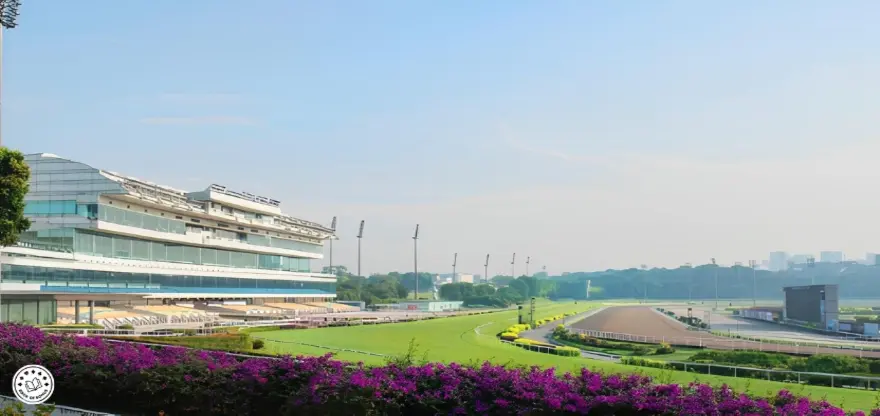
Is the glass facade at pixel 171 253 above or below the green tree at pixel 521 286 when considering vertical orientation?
above

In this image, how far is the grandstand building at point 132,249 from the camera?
1645 inches

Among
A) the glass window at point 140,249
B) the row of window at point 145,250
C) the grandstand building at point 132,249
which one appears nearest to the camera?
the grandstand building at point 132,249

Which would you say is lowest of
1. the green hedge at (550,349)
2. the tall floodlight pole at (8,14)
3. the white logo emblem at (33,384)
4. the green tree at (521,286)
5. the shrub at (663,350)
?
the green tree at (521,286)

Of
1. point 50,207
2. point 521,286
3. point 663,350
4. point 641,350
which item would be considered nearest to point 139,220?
point 50,207

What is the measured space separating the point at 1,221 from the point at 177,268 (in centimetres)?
2892

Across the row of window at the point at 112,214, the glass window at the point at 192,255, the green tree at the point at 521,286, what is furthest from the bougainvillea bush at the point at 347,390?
the green tree at the point at 521,286

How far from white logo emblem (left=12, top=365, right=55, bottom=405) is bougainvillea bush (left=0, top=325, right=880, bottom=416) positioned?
0.27m

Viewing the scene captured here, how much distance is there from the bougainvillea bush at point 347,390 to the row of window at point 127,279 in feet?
87.2

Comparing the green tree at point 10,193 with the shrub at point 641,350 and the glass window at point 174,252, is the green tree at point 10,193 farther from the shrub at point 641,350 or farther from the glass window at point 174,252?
the shrub at point 641,350

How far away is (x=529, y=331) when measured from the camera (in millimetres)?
51062

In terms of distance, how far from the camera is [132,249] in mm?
54125

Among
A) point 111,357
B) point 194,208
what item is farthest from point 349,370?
point 194,208

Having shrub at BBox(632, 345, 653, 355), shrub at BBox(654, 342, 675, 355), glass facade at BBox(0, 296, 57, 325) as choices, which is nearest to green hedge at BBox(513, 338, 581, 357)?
shrub at BBox(632, 345, 653, 355)

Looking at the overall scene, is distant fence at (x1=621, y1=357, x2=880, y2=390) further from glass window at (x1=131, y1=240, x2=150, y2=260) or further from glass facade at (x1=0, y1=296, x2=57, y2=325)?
glass window at (x1=131, y1=240, x2=150, y2=260)
